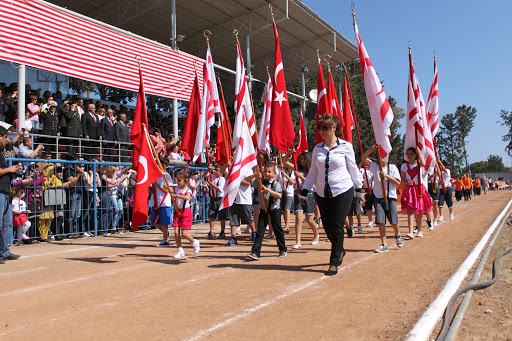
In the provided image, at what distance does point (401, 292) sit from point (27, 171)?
29.8ft

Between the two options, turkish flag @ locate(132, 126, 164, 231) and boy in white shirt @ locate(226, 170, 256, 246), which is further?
boy in white shirt @ locate(226, 170, 256, 246)

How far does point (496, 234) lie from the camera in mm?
8742

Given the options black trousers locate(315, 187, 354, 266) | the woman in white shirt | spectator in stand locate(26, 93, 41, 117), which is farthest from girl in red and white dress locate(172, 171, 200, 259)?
spectator in stand locate(26, 93, 41, 117)

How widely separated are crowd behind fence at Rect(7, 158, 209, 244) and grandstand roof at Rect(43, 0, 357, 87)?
11.6 meters

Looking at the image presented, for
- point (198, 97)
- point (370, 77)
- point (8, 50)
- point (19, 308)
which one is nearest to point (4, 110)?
point (8, 50)

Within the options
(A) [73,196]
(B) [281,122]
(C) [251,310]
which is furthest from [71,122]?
(C) [251,310]

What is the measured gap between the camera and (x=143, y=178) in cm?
723

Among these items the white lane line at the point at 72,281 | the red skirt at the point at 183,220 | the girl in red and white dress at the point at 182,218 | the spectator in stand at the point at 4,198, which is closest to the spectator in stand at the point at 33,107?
the spectator in stand at the point at 4,198

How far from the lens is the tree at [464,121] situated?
291 ft

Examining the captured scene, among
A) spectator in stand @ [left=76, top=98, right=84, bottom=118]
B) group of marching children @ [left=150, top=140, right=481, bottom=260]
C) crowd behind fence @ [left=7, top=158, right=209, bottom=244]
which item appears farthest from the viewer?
spectator in stand @ [left=76, top=98, right=84, bottom=118]

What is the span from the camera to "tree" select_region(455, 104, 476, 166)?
291 ft

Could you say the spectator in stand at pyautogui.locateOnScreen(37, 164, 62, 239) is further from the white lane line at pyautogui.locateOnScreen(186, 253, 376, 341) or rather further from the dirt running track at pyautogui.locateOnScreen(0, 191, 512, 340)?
the white lane line at pyautogui.locateOnScreen(186, 253, 376, 341)

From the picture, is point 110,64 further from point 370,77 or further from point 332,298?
point 332,298

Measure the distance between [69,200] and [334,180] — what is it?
25.7ft
